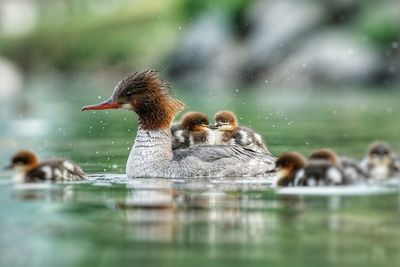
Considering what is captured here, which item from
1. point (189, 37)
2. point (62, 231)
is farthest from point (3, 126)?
point (189, 37)

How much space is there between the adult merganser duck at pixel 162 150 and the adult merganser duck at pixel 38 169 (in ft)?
2.32

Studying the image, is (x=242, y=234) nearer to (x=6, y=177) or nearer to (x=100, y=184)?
(x=100, y=184)

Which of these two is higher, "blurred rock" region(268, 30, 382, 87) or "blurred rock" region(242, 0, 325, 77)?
"blurred rock" region(242, 0, 325, 77)

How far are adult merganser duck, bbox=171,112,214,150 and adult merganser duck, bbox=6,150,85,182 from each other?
1.63 m

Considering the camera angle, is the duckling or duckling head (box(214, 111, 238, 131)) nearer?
the duckling

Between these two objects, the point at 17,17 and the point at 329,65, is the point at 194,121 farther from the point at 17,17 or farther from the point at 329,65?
the point at 17,17

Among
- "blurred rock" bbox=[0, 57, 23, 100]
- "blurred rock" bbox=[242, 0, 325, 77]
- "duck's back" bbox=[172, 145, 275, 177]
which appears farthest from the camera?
"blurred rock" bbox=[0, 57, 23, 100]

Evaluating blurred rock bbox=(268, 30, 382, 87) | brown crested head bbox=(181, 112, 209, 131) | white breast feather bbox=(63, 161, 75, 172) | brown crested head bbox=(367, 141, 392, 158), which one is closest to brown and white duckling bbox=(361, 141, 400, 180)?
brown crested head bbox=(367, 141, 392, 158)

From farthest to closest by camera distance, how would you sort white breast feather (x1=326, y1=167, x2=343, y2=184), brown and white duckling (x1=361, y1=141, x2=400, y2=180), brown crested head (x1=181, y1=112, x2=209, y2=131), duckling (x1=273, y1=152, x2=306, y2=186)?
brown crested head (x1=181, y1=112, x2=209, y2=131), brown and white duckling (x1=361, y1=141, x2=400, y2=180), duckling (x1=273, y1=152, x2=306, y2=186), white breast feather (x1=326, y1=167, x2=343, y2=184)

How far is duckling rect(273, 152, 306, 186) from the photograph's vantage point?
8.91 metres

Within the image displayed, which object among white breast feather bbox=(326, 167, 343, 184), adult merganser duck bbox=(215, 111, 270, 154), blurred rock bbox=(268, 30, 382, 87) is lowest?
white breast feather bbox=(326, 167, 343, 184)

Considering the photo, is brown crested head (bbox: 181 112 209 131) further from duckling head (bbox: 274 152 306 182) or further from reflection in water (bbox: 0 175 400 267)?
duckling head (bbox: 274 152 306 182)

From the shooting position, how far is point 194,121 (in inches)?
423

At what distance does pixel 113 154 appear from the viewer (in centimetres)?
1202
